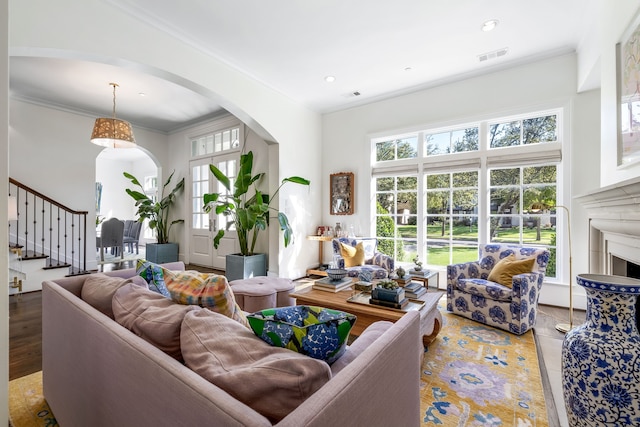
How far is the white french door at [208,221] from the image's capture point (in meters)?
5.56

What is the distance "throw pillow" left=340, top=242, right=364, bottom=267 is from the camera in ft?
13.3

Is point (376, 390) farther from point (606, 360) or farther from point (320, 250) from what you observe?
point (320, 250)

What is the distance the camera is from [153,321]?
106 cm

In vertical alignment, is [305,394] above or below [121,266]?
above

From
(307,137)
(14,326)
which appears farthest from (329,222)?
(14,326)

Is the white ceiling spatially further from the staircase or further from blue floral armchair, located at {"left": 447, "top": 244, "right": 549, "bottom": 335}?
blue floral armchair, located at {"left": 447, "top": 244, "right": 549, "bottom": 335}

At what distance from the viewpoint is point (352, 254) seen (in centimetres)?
409

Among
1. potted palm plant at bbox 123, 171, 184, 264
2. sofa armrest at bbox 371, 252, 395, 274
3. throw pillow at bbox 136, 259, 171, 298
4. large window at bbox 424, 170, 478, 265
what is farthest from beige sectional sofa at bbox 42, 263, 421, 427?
potted palm plant at bbox 123, 171, 184, 264

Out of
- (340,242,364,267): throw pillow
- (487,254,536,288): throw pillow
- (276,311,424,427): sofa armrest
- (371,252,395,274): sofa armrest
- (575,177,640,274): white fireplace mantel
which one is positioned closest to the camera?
(276,311,424,427): sofa armrest

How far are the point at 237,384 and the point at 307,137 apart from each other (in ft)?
15.8

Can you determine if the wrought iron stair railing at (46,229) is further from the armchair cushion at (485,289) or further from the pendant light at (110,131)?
the armchair cushion at (485,289)

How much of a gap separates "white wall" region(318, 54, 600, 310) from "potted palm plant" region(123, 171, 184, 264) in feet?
11.7

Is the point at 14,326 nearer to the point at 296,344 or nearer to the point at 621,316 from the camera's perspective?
the point at 296,344

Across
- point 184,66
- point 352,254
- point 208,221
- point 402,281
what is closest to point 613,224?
point 402,281
